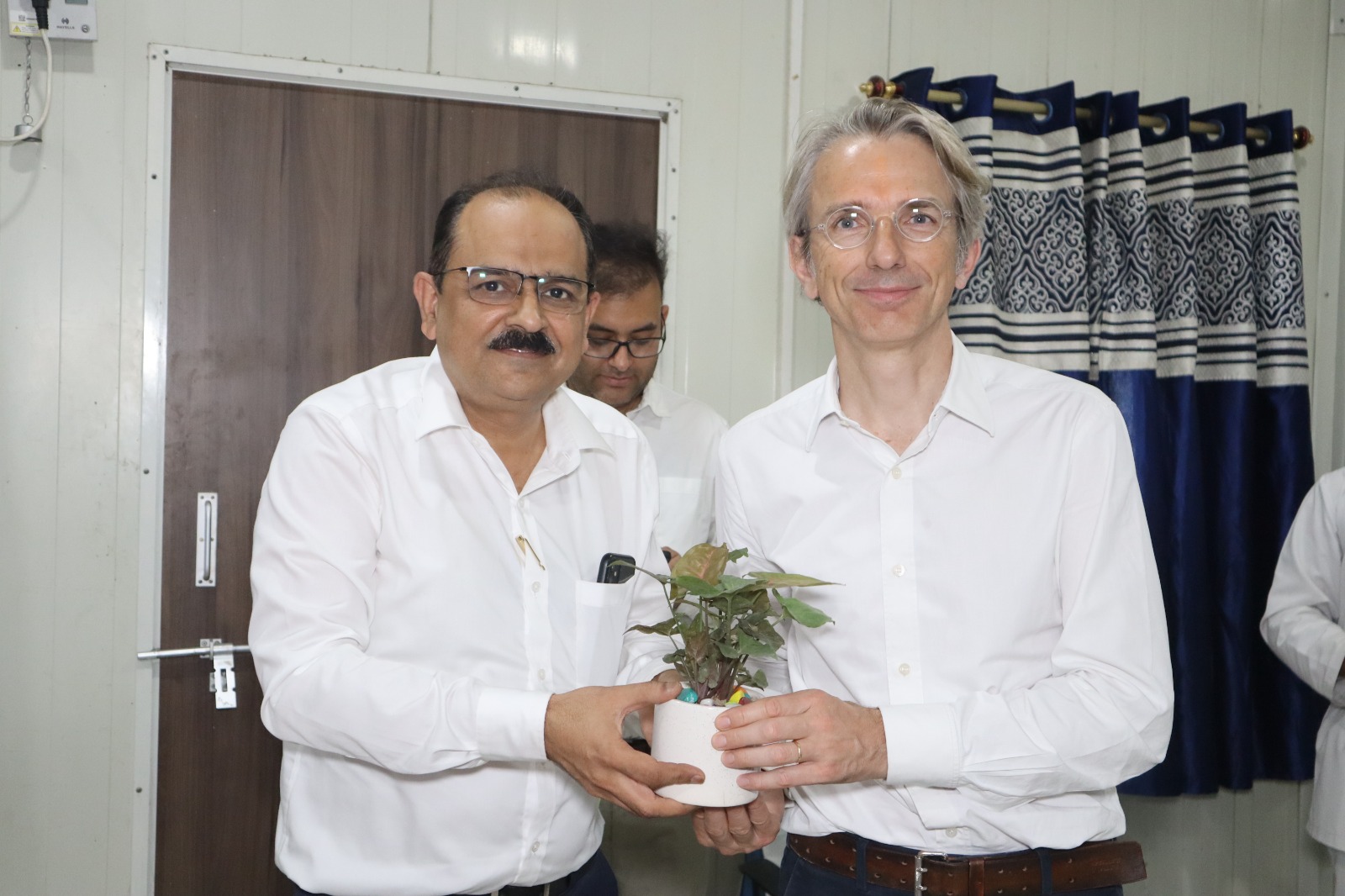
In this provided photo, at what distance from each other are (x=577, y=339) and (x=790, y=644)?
554mm

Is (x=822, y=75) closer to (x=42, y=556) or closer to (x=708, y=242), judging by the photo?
(x=708, y=242)

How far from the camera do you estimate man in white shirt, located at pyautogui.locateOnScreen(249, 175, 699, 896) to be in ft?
4.72

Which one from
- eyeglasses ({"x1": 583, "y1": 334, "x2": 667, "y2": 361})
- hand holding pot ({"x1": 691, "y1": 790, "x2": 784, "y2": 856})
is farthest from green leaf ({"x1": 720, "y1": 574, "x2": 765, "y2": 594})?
eyeglasses ({"x1": 583, "y1": 334, "x2": 667, "y2": 361})

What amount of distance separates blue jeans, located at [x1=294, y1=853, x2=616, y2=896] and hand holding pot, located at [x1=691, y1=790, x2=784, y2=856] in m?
0.27

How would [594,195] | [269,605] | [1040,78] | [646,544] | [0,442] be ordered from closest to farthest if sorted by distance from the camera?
[269,605], [646,544], [0,442], [594,195], [1040,78]

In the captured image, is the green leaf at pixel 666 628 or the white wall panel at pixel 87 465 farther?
the white wall panel at pixel 87 465

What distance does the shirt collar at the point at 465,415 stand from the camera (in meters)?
1.65

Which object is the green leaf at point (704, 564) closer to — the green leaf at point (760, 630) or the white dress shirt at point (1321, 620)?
the green leaf at point (760, 630)

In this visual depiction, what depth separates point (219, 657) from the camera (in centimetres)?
257

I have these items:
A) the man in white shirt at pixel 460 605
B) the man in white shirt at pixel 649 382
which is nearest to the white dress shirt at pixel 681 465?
the man in white shirt at pixel 649 382

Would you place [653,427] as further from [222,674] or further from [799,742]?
[799,742]

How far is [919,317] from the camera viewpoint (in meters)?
1.52

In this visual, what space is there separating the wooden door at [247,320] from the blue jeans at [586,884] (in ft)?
3.54

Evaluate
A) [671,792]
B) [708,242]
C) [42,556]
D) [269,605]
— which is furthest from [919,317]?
[42,556]
